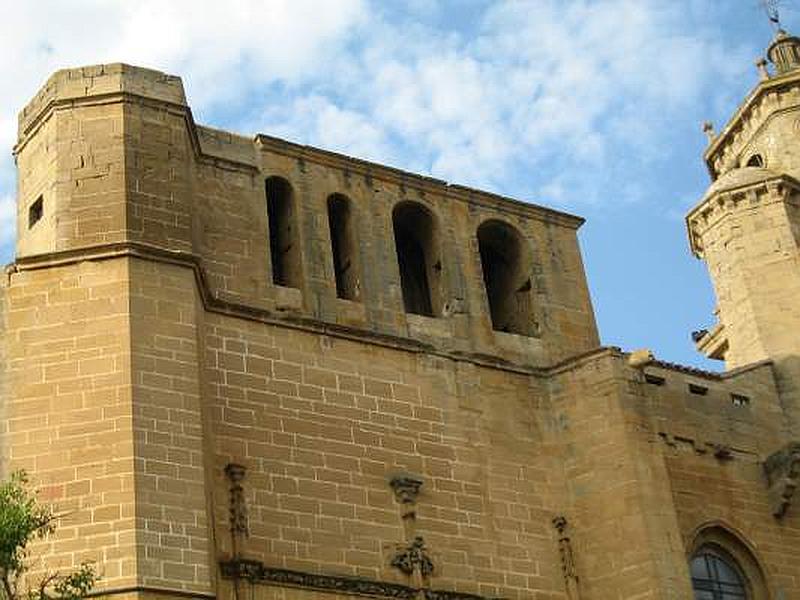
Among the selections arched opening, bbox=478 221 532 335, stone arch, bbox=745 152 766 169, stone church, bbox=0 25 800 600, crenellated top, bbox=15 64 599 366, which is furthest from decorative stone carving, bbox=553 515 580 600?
stone arch, bbox=745 152 766 169

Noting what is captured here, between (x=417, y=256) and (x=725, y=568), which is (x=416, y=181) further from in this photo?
(x=725, y=568)

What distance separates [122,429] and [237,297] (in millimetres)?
3300

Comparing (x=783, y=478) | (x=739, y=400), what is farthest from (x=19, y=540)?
(x=739, y=400)

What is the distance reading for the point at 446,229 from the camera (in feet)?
69.4

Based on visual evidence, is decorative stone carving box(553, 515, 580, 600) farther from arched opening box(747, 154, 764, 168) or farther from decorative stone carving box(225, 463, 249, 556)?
arched opening box(747, 154, 764, 168)

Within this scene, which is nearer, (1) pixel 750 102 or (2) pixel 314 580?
(2) pixel 314 580

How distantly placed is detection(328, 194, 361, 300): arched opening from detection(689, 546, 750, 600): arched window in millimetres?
4985

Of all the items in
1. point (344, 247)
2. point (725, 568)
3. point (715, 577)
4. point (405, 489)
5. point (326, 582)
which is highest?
point (344, 247)

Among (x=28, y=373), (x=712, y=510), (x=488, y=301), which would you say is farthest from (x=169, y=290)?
(x=712, y=510)

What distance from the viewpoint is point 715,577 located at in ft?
64.5

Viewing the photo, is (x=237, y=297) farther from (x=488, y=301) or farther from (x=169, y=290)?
(x=488, y=301)

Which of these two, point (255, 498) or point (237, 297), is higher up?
point (237, 297)

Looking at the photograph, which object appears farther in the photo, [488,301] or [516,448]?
[488,301]

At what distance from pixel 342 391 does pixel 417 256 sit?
A: 3211 mm
